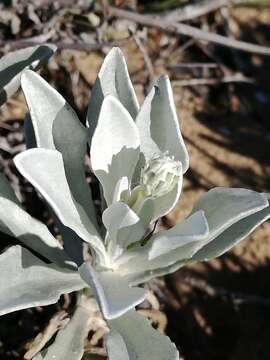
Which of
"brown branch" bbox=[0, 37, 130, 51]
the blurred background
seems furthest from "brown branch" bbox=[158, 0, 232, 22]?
"brown branch" bbox=[0, 37, 130, 51]

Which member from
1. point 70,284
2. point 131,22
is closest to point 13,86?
point 70,284

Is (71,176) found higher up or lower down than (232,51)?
higher up

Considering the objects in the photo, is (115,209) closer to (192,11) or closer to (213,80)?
(192,11)

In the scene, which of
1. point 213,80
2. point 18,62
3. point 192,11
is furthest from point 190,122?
point 18,62

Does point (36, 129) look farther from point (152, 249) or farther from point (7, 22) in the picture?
point (7, 22)

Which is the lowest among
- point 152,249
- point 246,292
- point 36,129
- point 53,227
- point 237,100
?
point 246,292

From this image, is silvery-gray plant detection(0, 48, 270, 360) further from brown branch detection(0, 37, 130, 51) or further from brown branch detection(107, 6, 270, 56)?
brown branch detection(107, 6, 270, 56)

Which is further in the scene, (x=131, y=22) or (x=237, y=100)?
(x=237, y=100)
